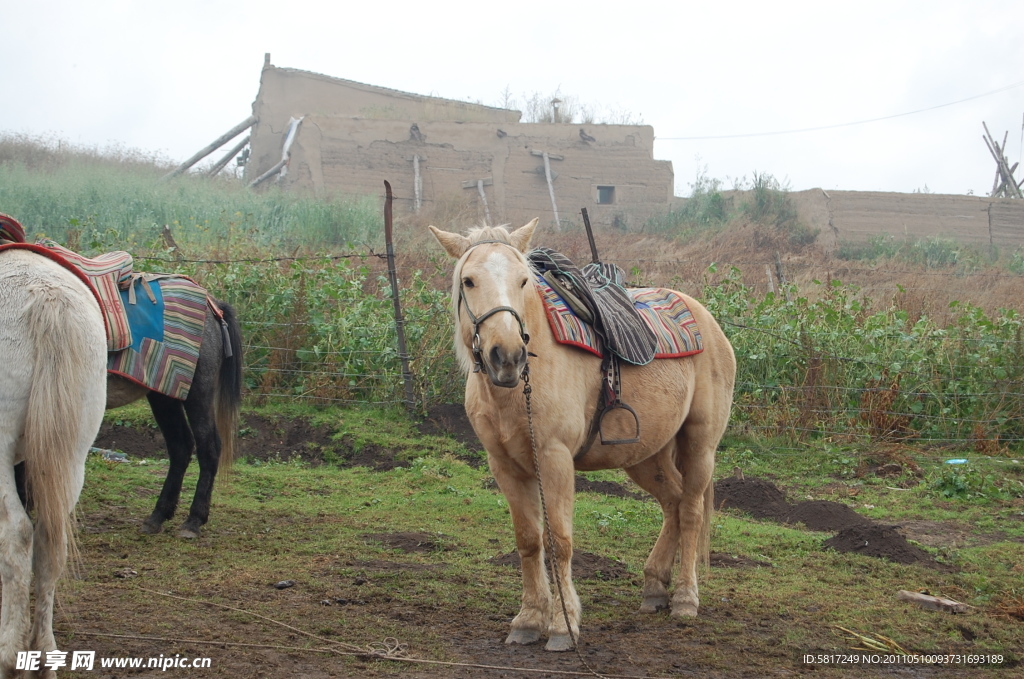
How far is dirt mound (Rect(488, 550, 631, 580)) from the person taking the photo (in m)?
5.07

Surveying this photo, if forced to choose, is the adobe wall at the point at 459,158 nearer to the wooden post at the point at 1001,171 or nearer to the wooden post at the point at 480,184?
the wooden post at the point at 480,184

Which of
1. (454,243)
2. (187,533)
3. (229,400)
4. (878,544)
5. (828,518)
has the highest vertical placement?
(454,243)

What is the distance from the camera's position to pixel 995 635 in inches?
159

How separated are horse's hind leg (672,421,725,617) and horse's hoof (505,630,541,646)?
990mm

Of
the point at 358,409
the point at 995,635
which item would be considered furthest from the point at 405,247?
the point at 995,635

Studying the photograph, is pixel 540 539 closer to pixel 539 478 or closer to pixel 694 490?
pixel 539 478

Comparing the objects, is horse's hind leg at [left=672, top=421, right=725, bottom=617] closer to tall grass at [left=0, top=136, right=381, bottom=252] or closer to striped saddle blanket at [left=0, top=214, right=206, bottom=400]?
striped saddle blanket at [left=0, top=214, right=206, bottom=400]

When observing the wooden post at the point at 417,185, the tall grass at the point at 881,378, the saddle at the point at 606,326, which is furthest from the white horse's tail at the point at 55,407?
the wooden post at the point at 417,185

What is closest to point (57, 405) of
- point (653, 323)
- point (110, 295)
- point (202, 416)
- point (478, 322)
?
point (478, 322)

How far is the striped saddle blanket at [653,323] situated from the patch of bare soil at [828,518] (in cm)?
209

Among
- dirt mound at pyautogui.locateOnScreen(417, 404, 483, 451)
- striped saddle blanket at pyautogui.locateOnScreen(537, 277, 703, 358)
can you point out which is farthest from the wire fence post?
striped saddle blanket at pyautogui.locateOnScreen(537, 277, 703, 358)

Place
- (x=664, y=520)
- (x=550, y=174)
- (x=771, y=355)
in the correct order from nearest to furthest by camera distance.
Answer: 1. (x=664, y=520)
2. (x=771, y=355)
3. (x=550, y=174)

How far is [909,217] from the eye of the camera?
20.9 meters

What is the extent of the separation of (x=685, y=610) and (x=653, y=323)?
154 cm
